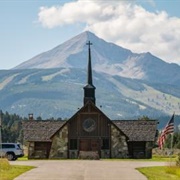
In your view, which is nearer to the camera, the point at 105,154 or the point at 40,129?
the point at 105,154

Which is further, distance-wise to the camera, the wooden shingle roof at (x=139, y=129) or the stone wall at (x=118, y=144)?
the wooden shingle roof at (x=139, y=129)

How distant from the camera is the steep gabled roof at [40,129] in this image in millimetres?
79438

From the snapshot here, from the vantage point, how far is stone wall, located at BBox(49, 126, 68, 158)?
77500mm

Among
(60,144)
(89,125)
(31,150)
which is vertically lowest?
(31,150)

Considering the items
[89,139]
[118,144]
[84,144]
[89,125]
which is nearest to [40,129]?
[84,144]

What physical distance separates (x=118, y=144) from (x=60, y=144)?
26.0ft

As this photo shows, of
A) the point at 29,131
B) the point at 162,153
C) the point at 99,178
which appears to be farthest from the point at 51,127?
the point at 99,178

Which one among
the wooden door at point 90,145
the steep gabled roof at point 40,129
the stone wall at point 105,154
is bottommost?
the stone wall at point 105,154

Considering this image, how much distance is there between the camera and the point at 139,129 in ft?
265

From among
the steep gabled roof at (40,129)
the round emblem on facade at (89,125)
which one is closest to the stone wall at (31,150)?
the steep gabled roof at (40,129)

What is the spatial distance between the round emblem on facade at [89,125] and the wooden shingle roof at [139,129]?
507 centimetres

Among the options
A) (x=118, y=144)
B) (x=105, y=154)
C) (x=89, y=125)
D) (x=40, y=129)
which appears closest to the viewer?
(x=105, y=154)

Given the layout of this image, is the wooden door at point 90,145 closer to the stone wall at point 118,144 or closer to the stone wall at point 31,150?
the stone wall at point 118,144

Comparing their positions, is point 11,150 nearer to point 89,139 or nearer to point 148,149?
point 89,139
